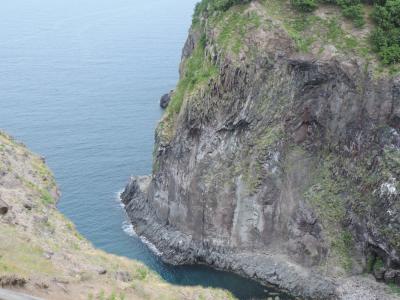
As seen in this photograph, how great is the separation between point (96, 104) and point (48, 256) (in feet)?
315

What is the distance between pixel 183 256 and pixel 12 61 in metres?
92.9

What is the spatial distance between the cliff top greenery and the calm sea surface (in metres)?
31.2

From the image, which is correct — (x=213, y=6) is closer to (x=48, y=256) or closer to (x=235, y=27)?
(x=235, y=27)

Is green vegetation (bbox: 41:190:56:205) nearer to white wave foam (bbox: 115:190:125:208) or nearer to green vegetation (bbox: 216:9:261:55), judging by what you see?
green vegetation (bbox: 216:9:261:55)

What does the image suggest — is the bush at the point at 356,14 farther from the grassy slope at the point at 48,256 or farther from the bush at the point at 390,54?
the grassy slope at the point at 48,256

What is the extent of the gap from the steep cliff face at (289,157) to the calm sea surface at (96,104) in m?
6.46

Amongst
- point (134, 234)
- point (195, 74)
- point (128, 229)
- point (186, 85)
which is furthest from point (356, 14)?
point (128, 229)

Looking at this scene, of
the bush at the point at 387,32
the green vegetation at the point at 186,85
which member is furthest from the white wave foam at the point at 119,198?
the bush at the point at 387,32

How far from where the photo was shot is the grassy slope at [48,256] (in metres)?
26.4

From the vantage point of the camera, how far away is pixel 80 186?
89.1 metres

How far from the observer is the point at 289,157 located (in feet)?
239

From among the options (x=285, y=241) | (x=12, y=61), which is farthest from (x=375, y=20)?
(x=12, y=61)

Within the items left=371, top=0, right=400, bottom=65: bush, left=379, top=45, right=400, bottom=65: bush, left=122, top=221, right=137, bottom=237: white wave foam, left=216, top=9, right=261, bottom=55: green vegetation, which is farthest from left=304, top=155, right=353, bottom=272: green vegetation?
left=122, top=221, right=137, bottom=237: white wave foam

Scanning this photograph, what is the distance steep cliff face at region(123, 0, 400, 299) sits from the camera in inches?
2638
